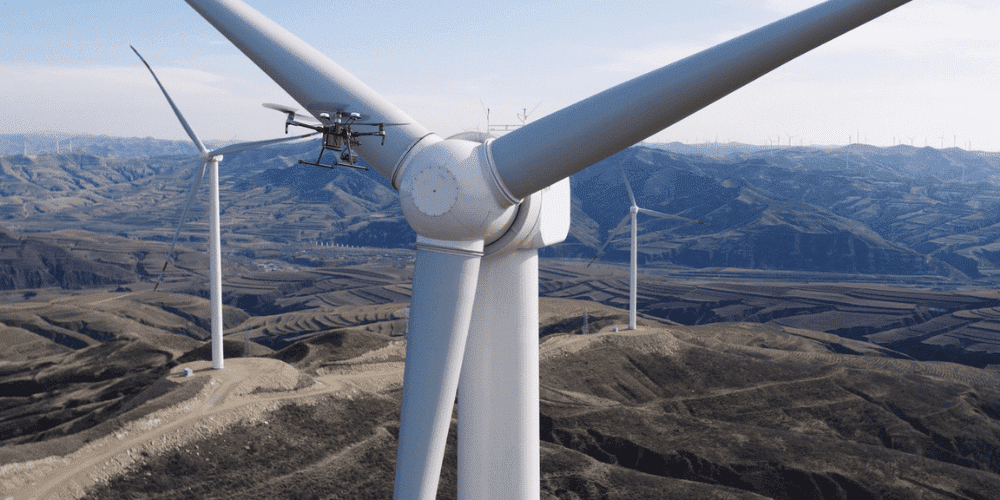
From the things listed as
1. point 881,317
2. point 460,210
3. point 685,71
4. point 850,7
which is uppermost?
point 850,7

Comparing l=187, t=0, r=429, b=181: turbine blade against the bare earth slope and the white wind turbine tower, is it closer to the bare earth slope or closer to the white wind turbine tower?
the white wind turbine tower

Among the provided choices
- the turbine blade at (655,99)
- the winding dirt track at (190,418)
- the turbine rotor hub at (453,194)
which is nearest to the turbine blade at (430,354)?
the turbine rotor hub at (453,194)

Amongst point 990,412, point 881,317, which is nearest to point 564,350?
point 990,412

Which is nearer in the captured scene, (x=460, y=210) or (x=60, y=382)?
(x=460, y=210)

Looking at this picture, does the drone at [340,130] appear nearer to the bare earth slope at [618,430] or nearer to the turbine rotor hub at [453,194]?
the turbine rotor hub at [453,194]

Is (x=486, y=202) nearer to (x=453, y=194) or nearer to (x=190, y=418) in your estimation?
A: (x=453, y=194)

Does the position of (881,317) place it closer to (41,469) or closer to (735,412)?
(735,412)
